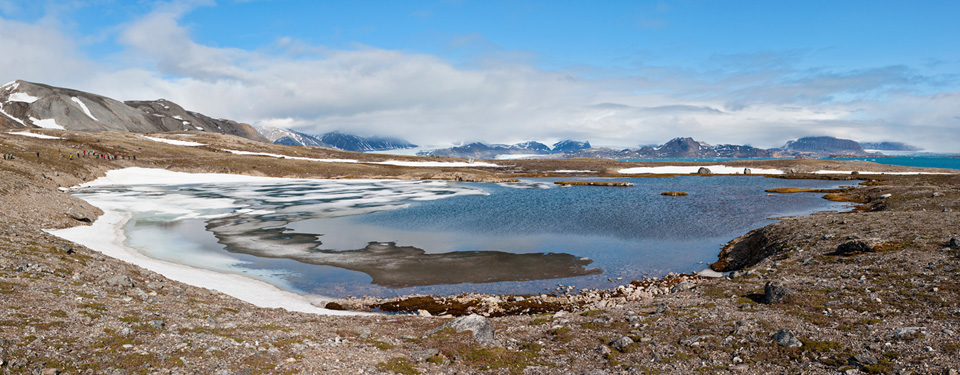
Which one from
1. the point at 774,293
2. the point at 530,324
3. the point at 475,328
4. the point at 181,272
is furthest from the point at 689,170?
the point at 475,328

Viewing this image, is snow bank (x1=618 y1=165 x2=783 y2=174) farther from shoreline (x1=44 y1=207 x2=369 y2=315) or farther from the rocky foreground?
shoreline (x1=44 y1=207 x2=369 y2=315)

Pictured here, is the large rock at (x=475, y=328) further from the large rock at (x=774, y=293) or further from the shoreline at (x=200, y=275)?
the large rock at (x=774, y=293)

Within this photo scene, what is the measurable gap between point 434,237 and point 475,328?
76.6 ft

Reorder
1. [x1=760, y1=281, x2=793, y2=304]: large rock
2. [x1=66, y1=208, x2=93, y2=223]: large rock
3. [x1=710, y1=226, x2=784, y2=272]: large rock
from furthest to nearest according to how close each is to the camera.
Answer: [x1=66, y1=208, x2=93, y2=223]: large rock
[x1=710, y1=226, x2=784, y2=272]: large rock
[x1=760, y1=281, x2=793, y2=304]: large rock

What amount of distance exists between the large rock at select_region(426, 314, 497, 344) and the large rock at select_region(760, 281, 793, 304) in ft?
34.9

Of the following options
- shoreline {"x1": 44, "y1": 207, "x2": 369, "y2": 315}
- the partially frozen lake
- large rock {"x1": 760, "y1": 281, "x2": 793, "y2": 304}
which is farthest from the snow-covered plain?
large rock {"x1": 760, "y1": 281, "x2": 793, "y2": 304}

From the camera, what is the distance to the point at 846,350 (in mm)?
12305

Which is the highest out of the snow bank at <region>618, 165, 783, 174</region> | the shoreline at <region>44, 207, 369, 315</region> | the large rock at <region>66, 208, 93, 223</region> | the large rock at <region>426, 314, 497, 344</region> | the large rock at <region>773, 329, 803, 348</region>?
the snow bank at <region>618, 165, 783, 174</region>

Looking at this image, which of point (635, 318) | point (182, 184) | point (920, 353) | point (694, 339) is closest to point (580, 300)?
point (635, 318)

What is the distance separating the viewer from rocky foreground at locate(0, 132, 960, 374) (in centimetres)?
1155

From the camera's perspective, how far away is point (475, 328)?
15039 millimetres

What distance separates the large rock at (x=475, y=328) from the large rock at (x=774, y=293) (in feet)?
34.9

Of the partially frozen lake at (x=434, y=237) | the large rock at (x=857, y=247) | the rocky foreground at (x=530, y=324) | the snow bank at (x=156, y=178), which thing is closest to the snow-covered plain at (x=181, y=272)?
the partially frozen lake at (x=434, y=237)

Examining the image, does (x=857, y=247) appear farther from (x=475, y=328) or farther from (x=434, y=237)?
(x=434, y=237)
